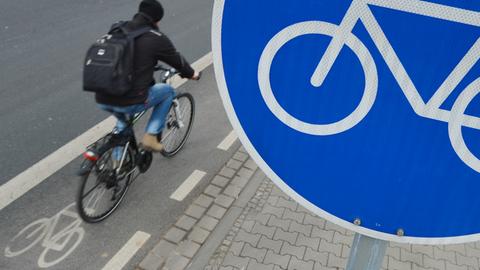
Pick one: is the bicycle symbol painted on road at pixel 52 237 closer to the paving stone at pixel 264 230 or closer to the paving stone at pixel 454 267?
the paving stone at pixel 264 230

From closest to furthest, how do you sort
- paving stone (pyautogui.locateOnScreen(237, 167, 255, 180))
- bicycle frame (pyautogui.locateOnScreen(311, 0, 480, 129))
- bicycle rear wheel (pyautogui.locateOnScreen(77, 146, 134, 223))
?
1. bicycle frame (pyautogui.locateOnScreen(311, 0, 480, 129))
2. bicycle rear wheel (pyautogui.locateOnScreen(77, 146, 134, 223))
3. paving stone (pyautogui.locateOnScreen(237, 167, 255, 180))

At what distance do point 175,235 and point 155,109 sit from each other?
1371mm

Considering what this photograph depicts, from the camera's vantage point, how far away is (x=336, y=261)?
3760 mm

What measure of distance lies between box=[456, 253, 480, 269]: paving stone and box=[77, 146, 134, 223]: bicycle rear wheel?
338cm

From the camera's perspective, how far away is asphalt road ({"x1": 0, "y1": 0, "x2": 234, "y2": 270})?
3.95 metres

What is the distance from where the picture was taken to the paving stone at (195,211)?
14.1 ft

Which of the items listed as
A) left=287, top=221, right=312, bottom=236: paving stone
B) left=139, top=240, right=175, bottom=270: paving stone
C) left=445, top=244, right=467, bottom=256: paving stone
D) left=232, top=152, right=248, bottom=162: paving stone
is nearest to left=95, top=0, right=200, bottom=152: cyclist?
left=139, top=240, right=175, bottom=270: paving stone

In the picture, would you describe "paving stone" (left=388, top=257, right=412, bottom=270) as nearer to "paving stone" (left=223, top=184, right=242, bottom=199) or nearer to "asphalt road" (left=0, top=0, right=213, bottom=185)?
"paving stone" (left=223, top=184, right=242, bottom=199)

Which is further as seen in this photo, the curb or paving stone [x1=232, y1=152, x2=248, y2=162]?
paving stone [x1=232, y1=152, x2=248, y2=162]

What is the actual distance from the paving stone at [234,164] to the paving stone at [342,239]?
154cm


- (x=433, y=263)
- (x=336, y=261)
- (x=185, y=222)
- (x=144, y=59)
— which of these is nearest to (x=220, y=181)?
(x=185, y=222)

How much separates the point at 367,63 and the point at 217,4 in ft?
1.32

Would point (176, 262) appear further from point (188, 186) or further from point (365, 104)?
point (365, 104)

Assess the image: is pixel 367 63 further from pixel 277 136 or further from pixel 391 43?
pixel 277 136
